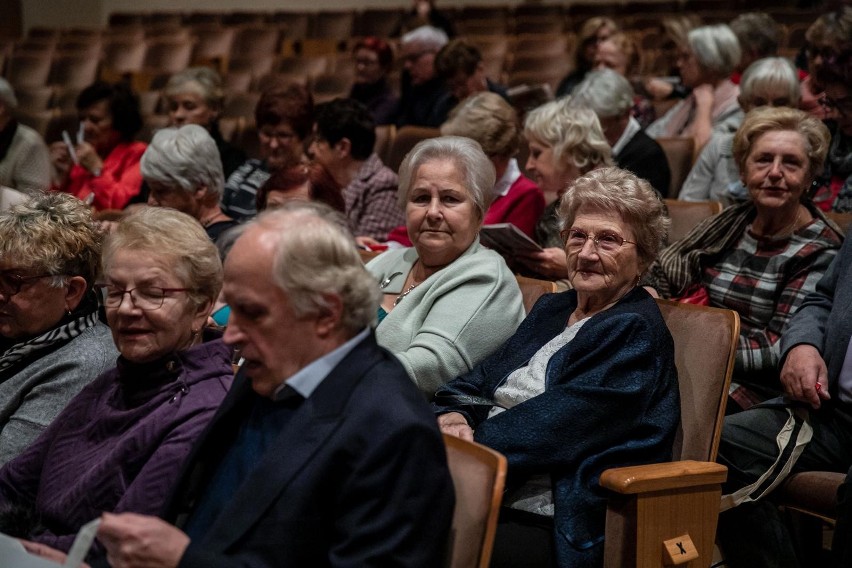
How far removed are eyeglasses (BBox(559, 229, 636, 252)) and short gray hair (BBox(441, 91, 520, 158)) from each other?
1026 millimetres

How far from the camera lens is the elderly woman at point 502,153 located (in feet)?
10.3

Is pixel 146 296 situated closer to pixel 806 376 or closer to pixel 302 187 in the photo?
pixel 806 376

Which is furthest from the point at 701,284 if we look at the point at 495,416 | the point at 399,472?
the point at 399,472

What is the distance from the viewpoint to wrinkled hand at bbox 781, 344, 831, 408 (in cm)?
224

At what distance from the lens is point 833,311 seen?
2303 millimetres

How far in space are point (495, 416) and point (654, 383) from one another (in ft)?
0.99

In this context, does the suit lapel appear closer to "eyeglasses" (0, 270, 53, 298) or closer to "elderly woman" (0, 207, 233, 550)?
"elderly woman" (0, 207, 233, 550)

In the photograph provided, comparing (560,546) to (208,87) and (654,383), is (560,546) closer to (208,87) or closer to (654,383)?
(654,383)

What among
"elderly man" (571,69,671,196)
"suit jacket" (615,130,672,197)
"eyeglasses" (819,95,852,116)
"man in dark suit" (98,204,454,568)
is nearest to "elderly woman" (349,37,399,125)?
"elderly man" (571,69,671,196)

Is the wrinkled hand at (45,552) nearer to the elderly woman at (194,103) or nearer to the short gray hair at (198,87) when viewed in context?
the elderly woman at (194,103)

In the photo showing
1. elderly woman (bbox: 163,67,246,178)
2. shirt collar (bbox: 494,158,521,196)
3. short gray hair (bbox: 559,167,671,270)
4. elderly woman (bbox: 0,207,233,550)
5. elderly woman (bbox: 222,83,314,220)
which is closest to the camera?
elderly woman (bbox: 0,207,233,550)

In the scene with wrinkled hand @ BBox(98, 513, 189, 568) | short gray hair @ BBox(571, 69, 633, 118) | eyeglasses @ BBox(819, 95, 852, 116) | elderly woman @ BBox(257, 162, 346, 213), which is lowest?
elderly woman @ BBox(257, 162, 346, 213)

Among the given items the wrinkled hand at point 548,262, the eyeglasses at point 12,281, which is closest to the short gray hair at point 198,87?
the wrinkled hand at point 548,262

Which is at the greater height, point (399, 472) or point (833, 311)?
point (399, 472)
